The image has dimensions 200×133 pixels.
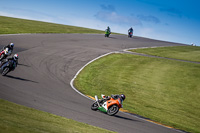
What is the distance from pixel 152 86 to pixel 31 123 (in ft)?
48.7

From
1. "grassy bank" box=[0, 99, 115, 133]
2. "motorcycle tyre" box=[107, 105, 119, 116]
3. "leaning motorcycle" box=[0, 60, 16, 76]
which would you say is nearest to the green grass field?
"grassy bank" box=[0, 99, 115, 133]

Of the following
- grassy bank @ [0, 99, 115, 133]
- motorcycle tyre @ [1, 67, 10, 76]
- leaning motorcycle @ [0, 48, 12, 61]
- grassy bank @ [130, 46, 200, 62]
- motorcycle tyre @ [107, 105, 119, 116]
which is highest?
grassy bank @ [130, 46, 200, 62]

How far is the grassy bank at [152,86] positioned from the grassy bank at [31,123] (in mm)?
6839

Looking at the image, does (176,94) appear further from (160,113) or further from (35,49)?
(35,49)

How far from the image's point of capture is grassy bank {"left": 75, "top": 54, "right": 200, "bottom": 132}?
1576 centimetres

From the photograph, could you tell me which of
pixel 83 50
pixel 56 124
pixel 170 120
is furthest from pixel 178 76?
pixel 56 124

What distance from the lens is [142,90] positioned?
781 inches

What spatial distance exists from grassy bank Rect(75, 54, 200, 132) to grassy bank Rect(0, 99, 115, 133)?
6.84 m

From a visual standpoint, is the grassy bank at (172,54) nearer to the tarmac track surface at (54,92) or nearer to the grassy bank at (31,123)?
the tarmac track surface at (54,92)

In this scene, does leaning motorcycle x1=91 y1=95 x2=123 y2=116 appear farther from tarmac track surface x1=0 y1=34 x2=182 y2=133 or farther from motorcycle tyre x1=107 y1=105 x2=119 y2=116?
tarmac track surface x1=0 y1=34 x2=182 y2=133

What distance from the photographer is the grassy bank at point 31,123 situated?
665 centimetres

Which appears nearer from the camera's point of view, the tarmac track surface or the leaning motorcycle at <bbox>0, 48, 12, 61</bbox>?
the tarmac track surface

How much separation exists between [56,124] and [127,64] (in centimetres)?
1987

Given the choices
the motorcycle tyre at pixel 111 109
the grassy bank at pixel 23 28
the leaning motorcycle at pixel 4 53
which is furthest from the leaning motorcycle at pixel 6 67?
the grassy bank at pixel 23 28
